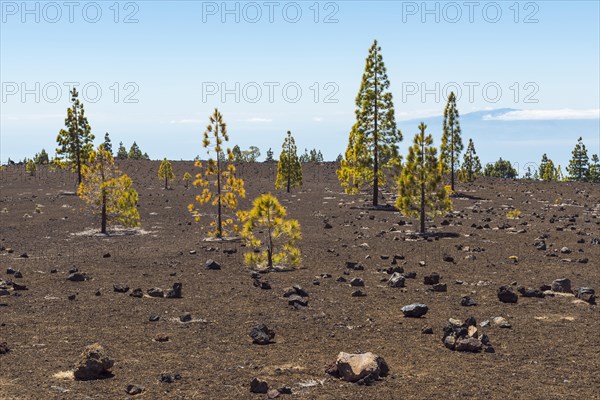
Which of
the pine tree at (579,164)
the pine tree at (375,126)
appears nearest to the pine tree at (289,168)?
the pine tree at (375,126)

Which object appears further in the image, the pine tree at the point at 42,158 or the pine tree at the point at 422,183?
the pine tree at the point at 42,158

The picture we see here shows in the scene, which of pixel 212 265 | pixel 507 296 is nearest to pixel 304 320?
pixel 507 296

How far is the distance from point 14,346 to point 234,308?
5.49m

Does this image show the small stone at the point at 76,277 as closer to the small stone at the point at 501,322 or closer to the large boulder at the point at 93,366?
the large boulder at the point at 93,366

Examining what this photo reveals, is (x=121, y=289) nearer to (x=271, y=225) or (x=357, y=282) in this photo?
(x=271, y=225)

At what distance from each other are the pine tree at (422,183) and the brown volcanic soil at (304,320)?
167 centimetres

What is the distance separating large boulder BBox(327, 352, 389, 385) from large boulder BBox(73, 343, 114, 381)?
391cm

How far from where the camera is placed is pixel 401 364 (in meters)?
10.5

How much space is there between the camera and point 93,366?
9812 mm

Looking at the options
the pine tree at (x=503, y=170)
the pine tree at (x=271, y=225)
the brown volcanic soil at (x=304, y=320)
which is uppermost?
the pine tree at (x=503, y=170)

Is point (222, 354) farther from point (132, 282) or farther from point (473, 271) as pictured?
point (473, 271)

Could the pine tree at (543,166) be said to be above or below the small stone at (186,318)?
above

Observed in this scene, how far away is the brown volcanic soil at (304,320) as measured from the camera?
31.4 ft

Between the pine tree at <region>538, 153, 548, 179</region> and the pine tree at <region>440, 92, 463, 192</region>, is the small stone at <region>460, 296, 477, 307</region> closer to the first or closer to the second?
the pine tree at <region>440, 92, 463, 192</region>
